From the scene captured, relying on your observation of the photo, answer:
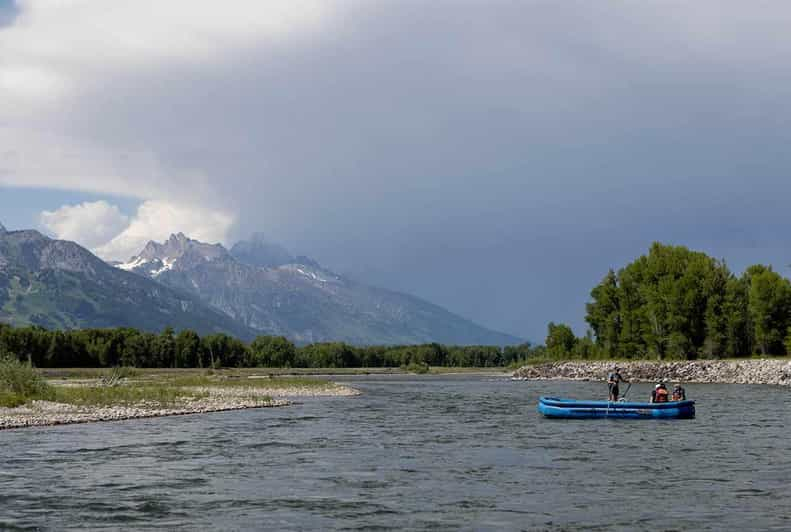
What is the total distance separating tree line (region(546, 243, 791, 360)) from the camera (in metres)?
166

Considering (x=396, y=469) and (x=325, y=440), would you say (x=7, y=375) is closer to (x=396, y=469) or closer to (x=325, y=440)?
(x=325, y=440)

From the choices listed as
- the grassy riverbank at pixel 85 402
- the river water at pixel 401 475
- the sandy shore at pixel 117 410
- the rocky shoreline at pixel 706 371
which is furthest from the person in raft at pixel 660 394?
the rocky shoreline at pixel 706 371

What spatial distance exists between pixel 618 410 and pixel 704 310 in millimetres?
113693

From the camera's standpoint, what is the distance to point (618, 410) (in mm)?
74125

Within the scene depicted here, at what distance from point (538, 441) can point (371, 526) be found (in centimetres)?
2874

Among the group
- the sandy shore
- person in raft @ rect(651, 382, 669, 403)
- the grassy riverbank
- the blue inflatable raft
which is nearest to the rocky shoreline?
person in raft @ rect(651, 382, 669, 403)

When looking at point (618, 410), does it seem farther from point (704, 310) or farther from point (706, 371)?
point (704, 310)

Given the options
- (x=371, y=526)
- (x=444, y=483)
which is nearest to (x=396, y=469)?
(x=444, y=483)

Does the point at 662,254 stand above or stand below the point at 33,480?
above

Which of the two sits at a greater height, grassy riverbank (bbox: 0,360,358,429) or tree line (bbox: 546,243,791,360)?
tree line (bbox: 546,243,791,360)

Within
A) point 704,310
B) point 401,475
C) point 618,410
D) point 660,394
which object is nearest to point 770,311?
point 704,310

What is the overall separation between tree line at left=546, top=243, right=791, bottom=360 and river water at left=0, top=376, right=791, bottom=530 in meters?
104

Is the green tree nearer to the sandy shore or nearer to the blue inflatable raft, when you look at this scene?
the blue inflatable raft

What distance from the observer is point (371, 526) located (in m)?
30.7
